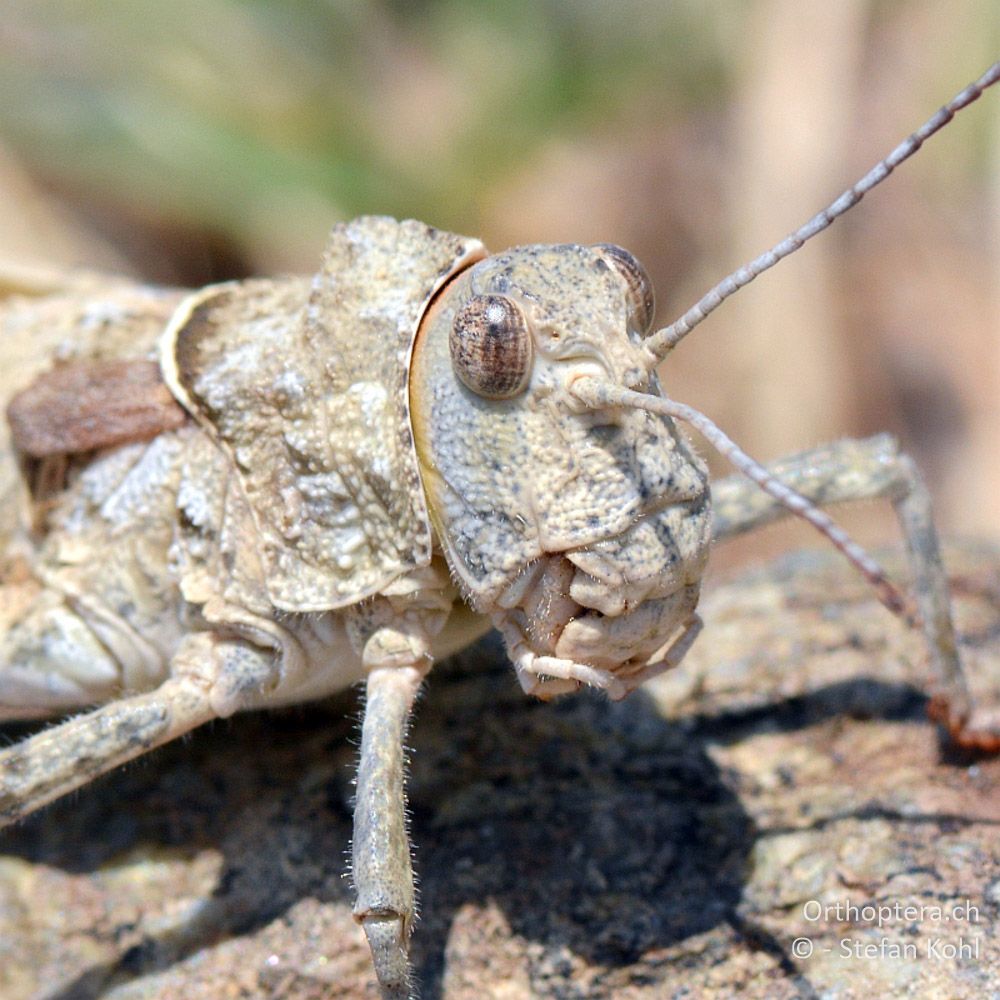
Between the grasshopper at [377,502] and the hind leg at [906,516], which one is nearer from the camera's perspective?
the grasshopper at [377,502]

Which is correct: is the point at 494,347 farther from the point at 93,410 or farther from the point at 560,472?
the point at 93,410

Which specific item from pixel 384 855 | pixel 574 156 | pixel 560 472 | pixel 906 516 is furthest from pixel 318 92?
pixel 384 855

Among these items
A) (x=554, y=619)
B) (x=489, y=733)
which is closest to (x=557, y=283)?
(x=554, y=619)

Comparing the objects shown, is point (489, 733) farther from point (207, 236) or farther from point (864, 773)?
point (207, 236)

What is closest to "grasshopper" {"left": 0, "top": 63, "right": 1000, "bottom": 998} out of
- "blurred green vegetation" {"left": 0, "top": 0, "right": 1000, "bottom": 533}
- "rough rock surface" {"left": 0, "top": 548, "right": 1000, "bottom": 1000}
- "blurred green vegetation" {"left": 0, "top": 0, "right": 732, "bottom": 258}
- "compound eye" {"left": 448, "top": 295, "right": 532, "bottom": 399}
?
"compound eye" {"left": 448, "top": 295, "right": 532, "bottom": 399}

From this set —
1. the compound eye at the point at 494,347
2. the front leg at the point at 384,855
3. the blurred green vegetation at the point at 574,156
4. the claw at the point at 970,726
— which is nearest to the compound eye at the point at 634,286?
the compound eye at the point at 494,347

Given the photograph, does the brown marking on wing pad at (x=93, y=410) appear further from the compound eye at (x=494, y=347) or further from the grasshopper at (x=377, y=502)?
the compound eye at (x=494, y=347)
